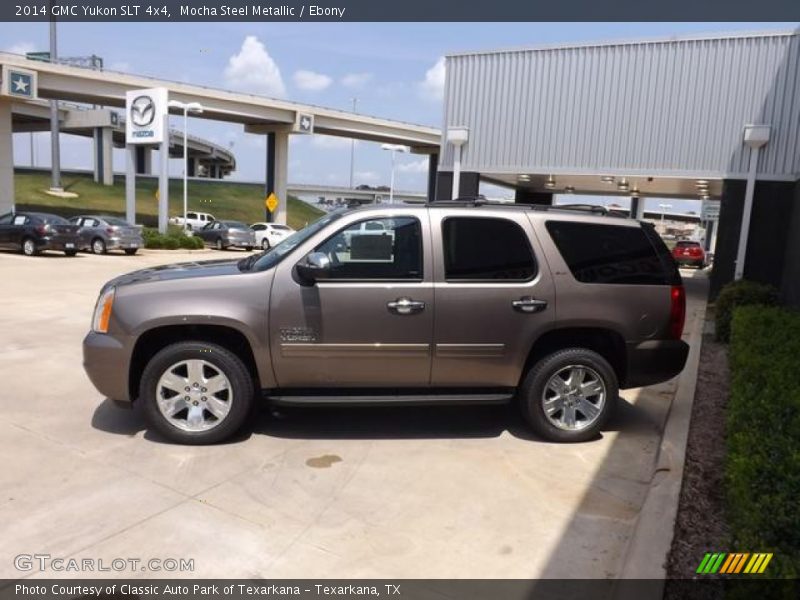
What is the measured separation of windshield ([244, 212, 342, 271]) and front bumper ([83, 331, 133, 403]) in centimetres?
111

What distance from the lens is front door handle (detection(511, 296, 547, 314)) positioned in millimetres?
4961

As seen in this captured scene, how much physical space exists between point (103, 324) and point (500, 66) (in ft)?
42.0

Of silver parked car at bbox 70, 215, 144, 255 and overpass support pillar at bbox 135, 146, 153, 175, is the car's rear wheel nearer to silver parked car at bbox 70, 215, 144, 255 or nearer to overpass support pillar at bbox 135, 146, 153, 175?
silver parked car at bbox 70, 215, 144, 255

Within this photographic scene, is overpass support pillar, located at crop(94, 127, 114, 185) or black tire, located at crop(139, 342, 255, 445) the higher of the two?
overpass support pillar, located at crop(94, 127, 114, 185)

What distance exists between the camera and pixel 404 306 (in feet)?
15.8

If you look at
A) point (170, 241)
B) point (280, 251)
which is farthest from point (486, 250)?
point (170, 241)

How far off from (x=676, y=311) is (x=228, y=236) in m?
29.1

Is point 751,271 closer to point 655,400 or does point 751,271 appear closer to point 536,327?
point 655,400

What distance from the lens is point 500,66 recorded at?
15.2 metres

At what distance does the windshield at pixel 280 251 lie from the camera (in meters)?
4.91

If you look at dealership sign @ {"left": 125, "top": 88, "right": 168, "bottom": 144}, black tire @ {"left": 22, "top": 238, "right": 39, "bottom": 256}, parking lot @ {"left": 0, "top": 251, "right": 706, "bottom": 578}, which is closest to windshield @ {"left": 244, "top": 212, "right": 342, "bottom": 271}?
parking lot @ {"left": 0, "top": 251, "right": 706, "bottom": 578}

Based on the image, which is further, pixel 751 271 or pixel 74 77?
pixel 74 77

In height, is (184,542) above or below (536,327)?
below

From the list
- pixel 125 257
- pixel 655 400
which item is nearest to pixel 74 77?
pixel 125 257
